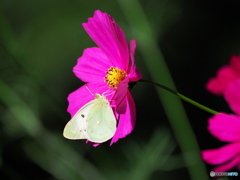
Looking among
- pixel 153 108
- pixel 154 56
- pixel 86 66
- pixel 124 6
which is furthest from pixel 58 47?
pixel 86 66

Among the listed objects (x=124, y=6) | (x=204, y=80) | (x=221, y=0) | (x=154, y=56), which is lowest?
(x=204, y=80)

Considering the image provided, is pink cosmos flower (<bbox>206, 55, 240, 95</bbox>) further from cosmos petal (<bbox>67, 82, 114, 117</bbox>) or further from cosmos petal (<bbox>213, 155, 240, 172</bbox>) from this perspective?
cosmos petal (<bbox>67, 82, 114, 117</bbox>)

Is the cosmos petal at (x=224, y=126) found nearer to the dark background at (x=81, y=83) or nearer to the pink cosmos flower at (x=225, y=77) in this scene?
the pink cosmos flower at (x=225, y=77)

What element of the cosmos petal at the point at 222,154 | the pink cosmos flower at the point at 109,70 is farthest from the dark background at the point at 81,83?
the cosmos petal at the point at 222,154

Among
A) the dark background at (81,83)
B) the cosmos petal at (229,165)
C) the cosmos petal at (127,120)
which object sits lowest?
the dark background at (81,83)

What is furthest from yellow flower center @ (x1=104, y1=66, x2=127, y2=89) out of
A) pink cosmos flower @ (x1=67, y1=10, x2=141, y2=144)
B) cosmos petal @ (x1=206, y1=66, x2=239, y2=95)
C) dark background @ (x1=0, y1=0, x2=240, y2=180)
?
dark background @ (x1=0, y1=0, x2=240, y2=180)

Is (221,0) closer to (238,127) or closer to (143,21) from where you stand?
(143,21)

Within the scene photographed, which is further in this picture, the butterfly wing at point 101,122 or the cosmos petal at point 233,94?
the butterfly wing at point 101,122
